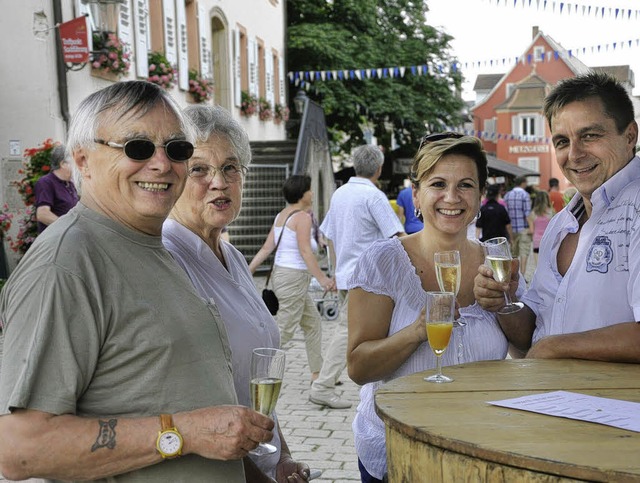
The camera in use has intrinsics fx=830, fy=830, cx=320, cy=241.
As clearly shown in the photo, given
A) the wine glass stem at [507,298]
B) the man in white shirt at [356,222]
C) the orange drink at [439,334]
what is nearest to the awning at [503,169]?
the man in white shirt at [356,222]

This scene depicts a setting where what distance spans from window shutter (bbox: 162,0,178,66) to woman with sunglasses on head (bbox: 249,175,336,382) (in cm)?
925

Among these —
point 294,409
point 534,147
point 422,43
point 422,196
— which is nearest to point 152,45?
point 294,409

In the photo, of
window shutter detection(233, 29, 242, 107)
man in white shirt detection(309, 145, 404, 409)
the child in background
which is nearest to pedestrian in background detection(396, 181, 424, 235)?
man in white shirt detection(309, 145, 404, 409)

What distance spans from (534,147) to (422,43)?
30893 mm

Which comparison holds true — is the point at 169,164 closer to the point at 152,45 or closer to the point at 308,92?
the point at 152,45

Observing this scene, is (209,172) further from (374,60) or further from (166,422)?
(374,60)

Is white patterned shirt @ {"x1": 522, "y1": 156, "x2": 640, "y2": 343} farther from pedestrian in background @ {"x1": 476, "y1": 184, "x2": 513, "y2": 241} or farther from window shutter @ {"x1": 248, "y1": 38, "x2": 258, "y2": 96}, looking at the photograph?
window shutter @ {"x1": 248, "y1": 38, "x2": 258, "y2": 96}

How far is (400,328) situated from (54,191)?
7.34 metres

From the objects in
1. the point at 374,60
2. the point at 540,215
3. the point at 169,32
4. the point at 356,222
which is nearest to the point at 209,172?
the point at 356,222

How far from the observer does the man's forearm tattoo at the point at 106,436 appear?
185 cm

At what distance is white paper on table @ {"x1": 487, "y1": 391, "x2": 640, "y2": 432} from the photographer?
2213 millimetres

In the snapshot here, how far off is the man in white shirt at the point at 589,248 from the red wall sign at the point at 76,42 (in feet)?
30.8

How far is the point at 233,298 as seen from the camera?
271 centimetres

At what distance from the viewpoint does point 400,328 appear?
310 cm
